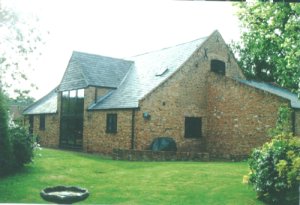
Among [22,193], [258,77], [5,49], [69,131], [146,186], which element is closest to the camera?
[22,193]

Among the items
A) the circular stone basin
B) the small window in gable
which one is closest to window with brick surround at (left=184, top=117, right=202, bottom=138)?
the small window in gable

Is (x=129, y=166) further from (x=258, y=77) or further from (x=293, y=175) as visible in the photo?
(x=258, y=77)

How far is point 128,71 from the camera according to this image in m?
16.3

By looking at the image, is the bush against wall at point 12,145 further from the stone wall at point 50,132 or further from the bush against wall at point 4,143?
the stone wall at point 50,132

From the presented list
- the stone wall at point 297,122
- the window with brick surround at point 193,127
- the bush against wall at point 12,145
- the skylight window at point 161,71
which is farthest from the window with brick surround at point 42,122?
the stone wall at point 297,122

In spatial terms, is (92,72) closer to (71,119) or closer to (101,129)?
(71,119)

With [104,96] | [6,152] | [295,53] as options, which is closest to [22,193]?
[6,152]

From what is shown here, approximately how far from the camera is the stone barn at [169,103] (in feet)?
40.8

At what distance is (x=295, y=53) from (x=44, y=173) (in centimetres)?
638

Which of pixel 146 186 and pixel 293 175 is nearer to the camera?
pixel 293 175

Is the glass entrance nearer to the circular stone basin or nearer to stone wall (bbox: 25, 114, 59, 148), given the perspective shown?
stone wall (bbox: 25, 114, 59, 148)

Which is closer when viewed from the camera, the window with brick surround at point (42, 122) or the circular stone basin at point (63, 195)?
the circular stone basin at point (63, 195)

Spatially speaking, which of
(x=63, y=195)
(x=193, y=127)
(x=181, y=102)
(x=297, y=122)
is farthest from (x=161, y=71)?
(x=63, y=195)

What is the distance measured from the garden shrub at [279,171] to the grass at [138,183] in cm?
32
